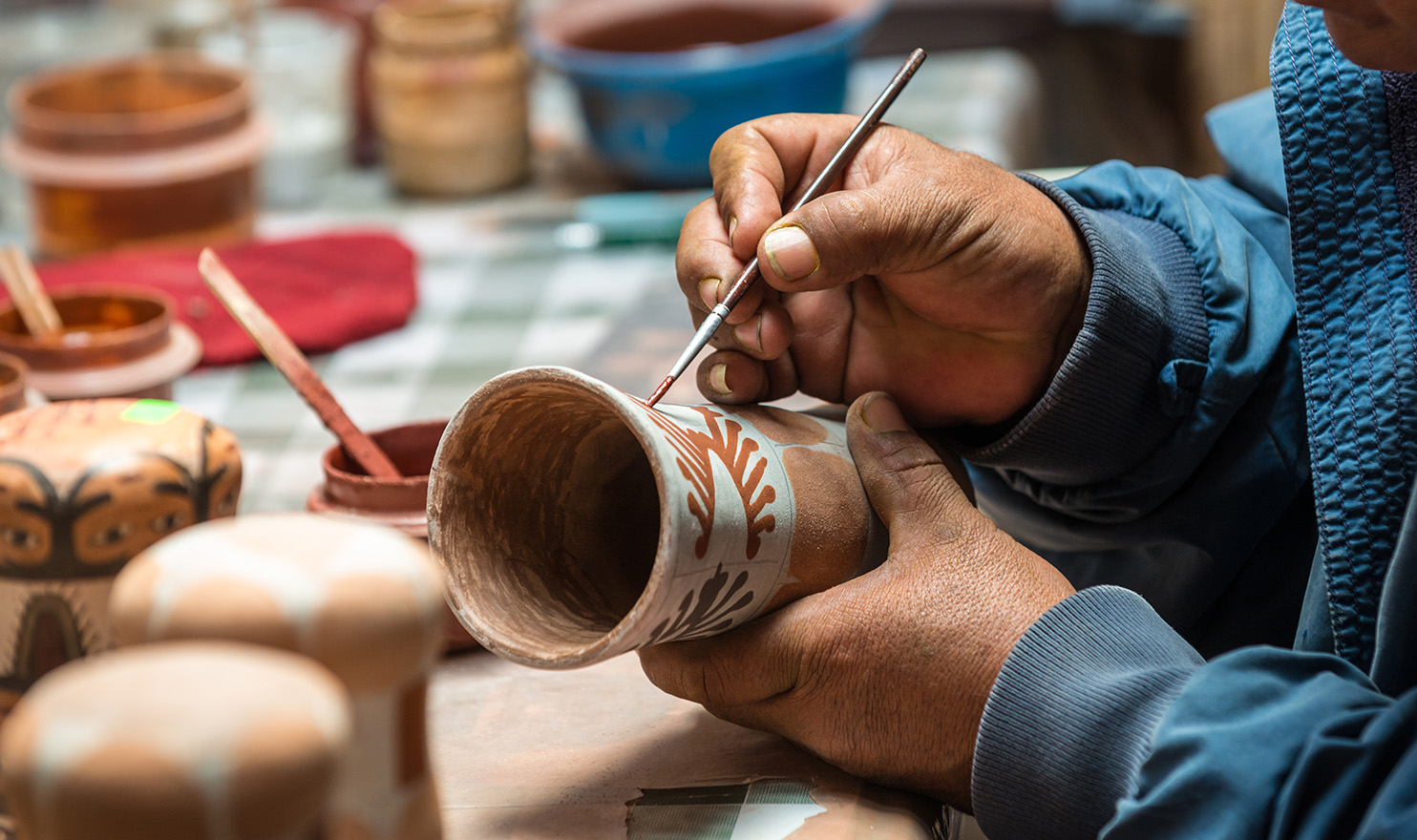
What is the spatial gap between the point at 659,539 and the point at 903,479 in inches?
7.8

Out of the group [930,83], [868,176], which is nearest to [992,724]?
[868,176]

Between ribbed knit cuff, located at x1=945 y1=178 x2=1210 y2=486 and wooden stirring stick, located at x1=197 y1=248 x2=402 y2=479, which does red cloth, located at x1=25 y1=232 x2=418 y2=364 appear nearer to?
wooden stirring stick, located at x1=197 y1=248 x2=402 y2=479

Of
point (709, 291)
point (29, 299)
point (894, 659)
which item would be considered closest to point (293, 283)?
point (29, 299)

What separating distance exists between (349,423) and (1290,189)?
699 mm

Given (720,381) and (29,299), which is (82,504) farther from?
(29,299)

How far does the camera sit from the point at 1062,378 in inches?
36.4

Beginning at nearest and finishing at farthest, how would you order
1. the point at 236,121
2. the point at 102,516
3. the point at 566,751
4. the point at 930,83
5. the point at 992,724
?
the point at 102,516, the point at 992,724, the point at 566,751, the point at 236,121, the point at 930,83

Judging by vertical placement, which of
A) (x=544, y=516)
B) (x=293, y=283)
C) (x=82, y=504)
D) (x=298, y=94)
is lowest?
(x=293, y=283)

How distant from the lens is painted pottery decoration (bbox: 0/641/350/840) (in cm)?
39

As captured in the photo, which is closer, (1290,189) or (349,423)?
(1290,189)

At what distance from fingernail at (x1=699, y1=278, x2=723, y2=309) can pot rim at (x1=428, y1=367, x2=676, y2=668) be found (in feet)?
0.61

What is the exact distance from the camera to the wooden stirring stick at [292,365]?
94 centimetres

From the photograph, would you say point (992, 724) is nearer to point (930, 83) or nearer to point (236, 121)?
point (236, 121)

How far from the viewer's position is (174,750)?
0.39m
